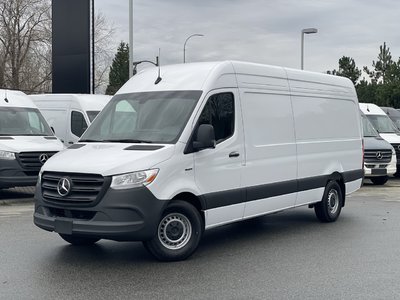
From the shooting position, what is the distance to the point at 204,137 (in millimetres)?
6777

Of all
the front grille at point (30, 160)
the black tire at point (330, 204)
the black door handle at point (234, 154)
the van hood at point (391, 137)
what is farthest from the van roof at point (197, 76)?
the van hood at point (391, 137)

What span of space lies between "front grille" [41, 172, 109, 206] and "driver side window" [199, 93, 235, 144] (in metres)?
1.56

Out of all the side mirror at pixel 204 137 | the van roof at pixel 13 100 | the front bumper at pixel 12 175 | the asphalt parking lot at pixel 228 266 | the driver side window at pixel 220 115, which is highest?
the van roof at pixel 13 100

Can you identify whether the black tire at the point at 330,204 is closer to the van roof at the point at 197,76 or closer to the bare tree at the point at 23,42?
the van roof at the point at 197,76

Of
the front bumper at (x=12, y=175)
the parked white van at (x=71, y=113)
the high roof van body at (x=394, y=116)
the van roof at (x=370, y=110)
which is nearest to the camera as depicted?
the front bumper at (x=12, y=175)

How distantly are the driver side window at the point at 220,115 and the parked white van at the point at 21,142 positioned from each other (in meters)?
6.20

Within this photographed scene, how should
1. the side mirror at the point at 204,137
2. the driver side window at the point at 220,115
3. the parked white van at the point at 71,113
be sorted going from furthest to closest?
1. the parked white van at the point at 71,113
2. the driver side window at the point at 220,115
3. the side mirror at the point at 204,137

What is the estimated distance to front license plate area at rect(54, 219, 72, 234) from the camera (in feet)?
21.1

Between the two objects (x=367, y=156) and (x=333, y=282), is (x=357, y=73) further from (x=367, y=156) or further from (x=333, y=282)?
(x=333, y=282)

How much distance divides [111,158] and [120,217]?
689 millimetres

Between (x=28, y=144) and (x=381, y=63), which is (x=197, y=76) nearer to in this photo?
(x=28, y=144)

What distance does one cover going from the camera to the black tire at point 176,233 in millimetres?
6625

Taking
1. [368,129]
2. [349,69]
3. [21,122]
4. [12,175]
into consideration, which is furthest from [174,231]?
[349,69]

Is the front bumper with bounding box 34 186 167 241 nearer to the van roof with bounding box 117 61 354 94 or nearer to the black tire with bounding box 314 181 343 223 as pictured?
the van roof with bounding box 117 61 354 94
